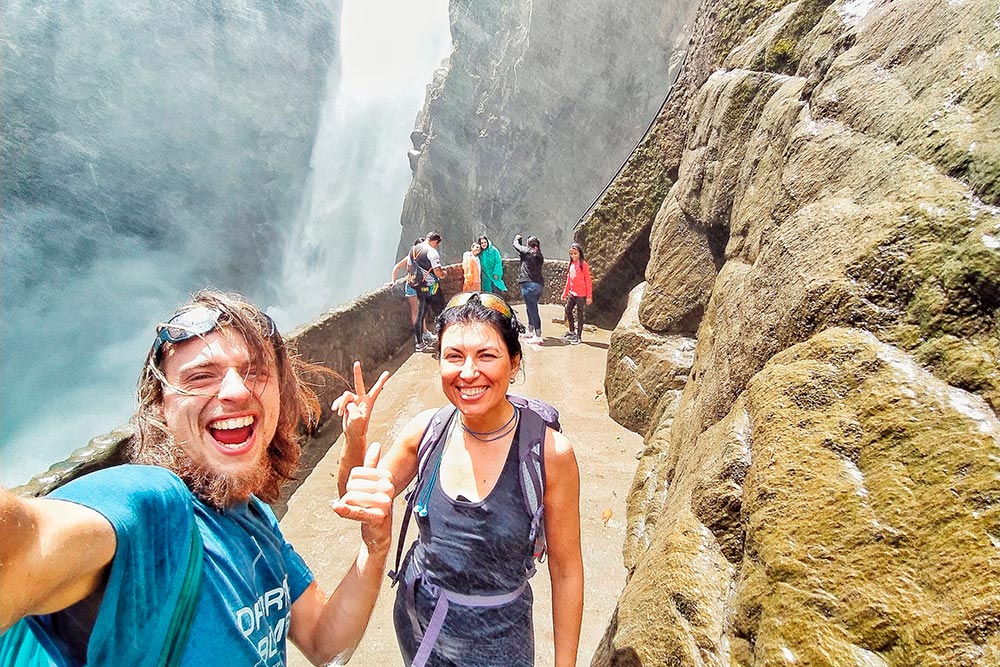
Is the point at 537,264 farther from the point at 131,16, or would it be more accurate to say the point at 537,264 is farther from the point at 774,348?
the point at 131,16

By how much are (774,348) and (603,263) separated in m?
7.79

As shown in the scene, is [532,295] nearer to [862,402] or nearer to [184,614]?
[862,402]

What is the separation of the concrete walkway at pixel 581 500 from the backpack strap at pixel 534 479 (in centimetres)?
200

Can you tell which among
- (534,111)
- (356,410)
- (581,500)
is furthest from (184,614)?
(534,111)

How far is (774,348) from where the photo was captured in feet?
7.09

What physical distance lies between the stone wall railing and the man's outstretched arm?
2.81m

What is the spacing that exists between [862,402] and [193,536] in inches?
72.8

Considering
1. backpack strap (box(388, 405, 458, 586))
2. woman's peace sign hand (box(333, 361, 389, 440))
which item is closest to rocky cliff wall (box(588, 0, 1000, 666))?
backpack strap (box(388, 405, 458, 586))

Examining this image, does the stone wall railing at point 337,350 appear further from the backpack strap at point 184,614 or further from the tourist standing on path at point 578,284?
the tourist standing on path at point 578,284

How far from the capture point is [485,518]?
1.73m

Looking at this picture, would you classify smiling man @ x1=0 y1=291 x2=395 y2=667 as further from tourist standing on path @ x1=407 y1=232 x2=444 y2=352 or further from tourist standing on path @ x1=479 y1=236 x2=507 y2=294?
tourist standing on path @ x1=479 y1=236 x2=507 y2=294

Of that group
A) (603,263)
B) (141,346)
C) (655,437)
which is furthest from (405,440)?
(141,346)

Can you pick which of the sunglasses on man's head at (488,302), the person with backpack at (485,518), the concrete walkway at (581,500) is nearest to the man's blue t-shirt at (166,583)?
the person with backpack at (485,518)

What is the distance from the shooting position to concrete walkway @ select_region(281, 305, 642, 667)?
3.50 metres
